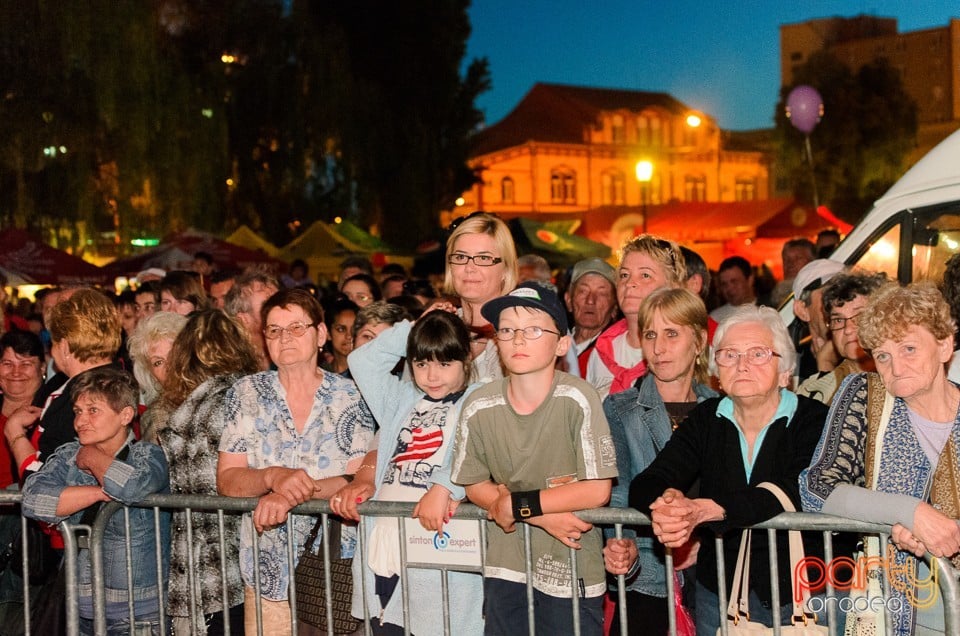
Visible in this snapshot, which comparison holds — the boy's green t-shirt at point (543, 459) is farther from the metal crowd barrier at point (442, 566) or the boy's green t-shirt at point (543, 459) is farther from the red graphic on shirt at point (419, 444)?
the red graphic on shirt at point (419, 444)

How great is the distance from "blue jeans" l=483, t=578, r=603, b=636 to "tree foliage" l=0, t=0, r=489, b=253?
19309 millimetres

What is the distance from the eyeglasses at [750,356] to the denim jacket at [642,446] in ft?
1.90

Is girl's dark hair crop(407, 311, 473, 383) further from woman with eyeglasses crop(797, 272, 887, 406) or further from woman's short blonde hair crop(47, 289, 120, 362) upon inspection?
woman's short blonde hair crop(47, 289, 120, 362)

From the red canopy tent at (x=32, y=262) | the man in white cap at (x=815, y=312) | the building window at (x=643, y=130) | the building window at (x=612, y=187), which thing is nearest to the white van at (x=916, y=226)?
the man in white cap at (x=815, y=312)

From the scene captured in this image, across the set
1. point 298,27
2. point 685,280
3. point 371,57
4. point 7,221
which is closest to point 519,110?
point 371,57

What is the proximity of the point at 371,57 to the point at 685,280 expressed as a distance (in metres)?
29.2

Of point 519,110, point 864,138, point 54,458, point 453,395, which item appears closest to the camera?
point 453,395

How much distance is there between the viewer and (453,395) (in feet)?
15.3

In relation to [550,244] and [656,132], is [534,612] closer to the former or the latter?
[550,244]

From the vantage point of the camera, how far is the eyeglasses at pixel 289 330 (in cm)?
506

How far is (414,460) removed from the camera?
4527 mm

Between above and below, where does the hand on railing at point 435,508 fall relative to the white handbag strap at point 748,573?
above

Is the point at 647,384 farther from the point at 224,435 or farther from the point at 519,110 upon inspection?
the point at 519,110

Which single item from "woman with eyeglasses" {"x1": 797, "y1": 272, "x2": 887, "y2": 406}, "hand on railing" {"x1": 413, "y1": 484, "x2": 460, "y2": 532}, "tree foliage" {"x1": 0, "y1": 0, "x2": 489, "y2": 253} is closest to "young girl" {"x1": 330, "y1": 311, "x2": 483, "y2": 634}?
"hand on railing" {"x1": 413, "y1": 484, "x2": 460, "y2": 532}
